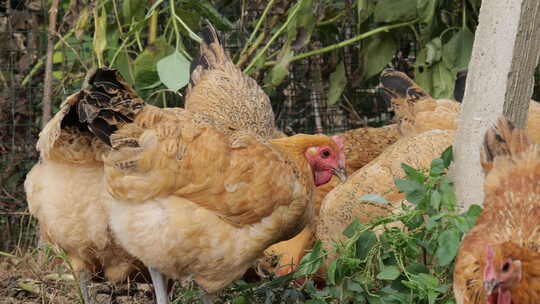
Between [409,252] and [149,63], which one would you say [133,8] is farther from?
[409,252]

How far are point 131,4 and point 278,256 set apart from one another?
5.11ft

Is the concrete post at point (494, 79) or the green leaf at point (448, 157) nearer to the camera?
the concrete post at point (494, 79)

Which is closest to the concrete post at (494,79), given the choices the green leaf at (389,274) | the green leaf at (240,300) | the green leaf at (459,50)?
the green leaf at (389,274)

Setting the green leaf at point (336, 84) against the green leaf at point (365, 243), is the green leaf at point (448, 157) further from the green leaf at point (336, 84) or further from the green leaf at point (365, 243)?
the green leaf at point (336, 84)

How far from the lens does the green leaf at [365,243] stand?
106 inches

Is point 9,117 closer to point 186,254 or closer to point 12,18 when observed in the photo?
point 12,18

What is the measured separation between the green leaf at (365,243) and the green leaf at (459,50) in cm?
177

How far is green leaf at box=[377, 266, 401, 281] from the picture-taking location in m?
2.50

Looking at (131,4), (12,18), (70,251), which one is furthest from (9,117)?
(70,251)

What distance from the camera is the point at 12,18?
184 inches

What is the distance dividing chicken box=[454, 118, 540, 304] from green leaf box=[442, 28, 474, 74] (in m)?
1.86

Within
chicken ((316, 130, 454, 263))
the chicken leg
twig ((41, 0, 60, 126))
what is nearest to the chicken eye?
chicken ((316, 130, 454, 263))

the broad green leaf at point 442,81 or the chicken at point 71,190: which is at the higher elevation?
the broad green leaf at point 442,81

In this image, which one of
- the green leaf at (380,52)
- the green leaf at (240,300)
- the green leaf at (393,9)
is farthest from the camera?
the green leaf at (380,52)
